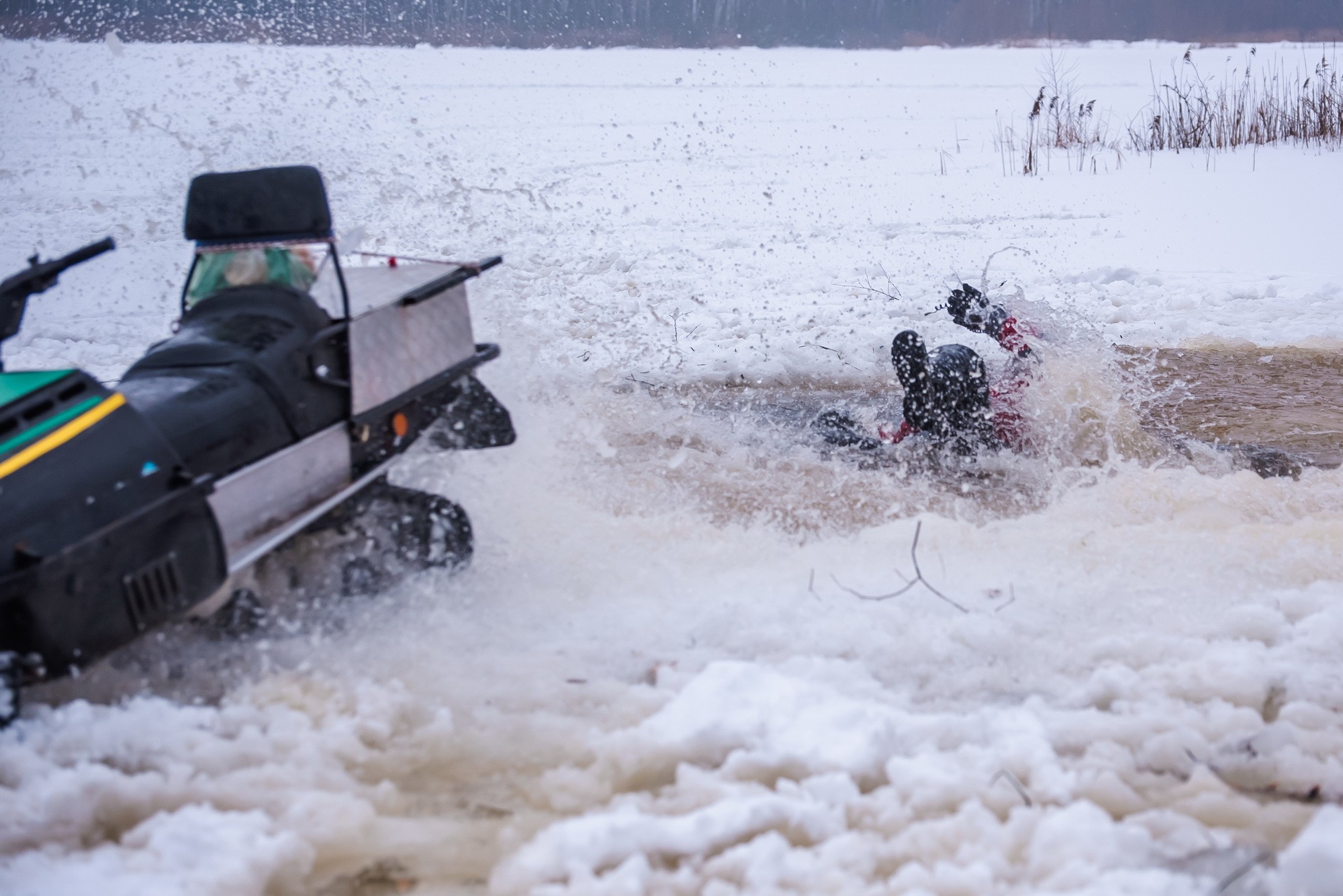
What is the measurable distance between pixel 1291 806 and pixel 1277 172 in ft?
35.3

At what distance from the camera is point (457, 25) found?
2580 centimetres

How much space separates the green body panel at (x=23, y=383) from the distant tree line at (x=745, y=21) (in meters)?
15.9

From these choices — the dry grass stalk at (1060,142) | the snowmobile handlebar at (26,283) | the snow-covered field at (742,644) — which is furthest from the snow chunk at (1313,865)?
the dry grass stalk at (1060,142)

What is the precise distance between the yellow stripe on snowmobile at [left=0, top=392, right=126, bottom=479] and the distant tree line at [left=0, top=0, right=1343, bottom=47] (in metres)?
16.1

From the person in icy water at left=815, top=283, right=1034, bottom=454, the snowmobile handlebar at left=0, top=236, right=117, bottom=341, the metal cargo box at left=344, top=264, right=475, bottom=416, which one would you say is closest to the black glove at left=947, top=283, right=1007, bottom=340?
the person in icy water at left=815, top=283, right=1034, bottom=454

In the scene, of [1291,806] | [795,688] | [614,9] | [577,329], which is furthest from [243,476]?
[614,9]

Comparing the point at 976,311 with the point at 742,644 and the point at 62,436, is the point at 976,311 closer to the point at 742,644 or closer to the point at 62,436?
the point at 742,644

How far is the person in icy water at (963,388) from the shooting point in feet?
16.0

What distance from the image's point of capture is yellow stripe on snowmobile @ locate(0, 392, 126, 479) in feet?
8.28

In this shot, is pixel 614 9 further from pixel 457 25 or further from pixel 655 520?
A: pixel 655 520

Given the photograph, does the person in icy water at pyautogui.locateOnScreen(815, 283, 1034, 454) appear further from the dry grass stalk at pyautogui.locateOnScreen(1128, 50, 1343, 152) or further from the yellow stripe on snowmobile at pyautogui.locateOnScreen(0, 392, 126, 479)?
the dry grass stalk at pyautogui.locateOnScreen(1128, 50, 1343, 152)

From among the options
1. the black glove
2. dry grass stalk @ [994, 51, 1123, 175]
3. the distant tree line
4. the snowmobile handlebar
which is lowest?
the black glove

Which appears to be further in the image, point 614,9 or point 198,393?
point 614,9

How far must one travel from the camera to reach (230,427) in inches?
122
